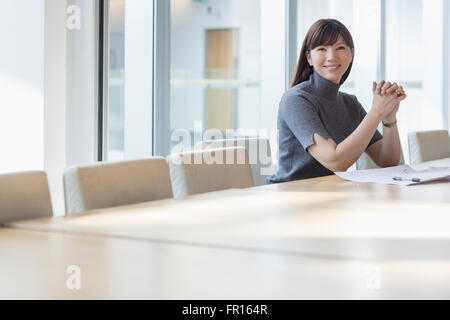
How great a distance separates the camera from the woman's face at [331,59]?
9.64 ft

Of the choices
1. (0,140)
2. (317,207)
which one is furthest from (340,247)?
(0,140)

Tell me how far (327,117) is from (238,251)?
177cm

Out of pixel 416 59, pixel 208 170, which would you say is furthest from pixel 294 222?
pixel 416 59

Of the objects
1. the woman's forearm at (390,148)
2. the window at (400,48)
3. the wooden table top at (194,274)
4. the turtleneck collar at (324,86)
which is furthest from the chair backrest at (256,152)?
the window at (400,48)

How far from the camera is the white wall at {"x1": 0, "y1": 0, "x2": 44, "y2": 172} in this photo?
3105mm

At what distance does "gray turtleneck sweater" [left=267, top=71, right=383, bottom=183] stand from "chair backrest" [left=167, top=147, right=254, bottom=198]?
→ 0.30 metres

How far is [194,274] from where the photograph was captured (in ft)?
3.49

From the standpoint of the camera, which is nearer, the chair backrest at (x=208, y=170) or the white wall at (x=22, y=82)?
the chair backrest at (x=208, y=170)

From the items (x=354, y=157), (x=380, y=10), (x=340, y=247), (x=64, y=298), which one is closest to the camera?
(x=64, y=298)

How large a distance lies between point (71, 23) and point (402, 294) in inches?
104

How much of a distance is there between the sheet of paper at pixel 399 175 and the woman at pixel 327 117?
4.5 inches

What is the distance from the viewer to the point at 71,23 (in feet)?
10.7

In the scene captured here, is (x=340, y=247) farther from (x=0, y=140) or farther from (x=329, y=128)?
(x=0, y=140)

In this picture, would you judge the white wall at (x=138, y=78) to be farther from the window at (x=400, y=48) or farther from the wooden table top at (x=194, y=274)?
the wooden table top at (x=194, y=274)
